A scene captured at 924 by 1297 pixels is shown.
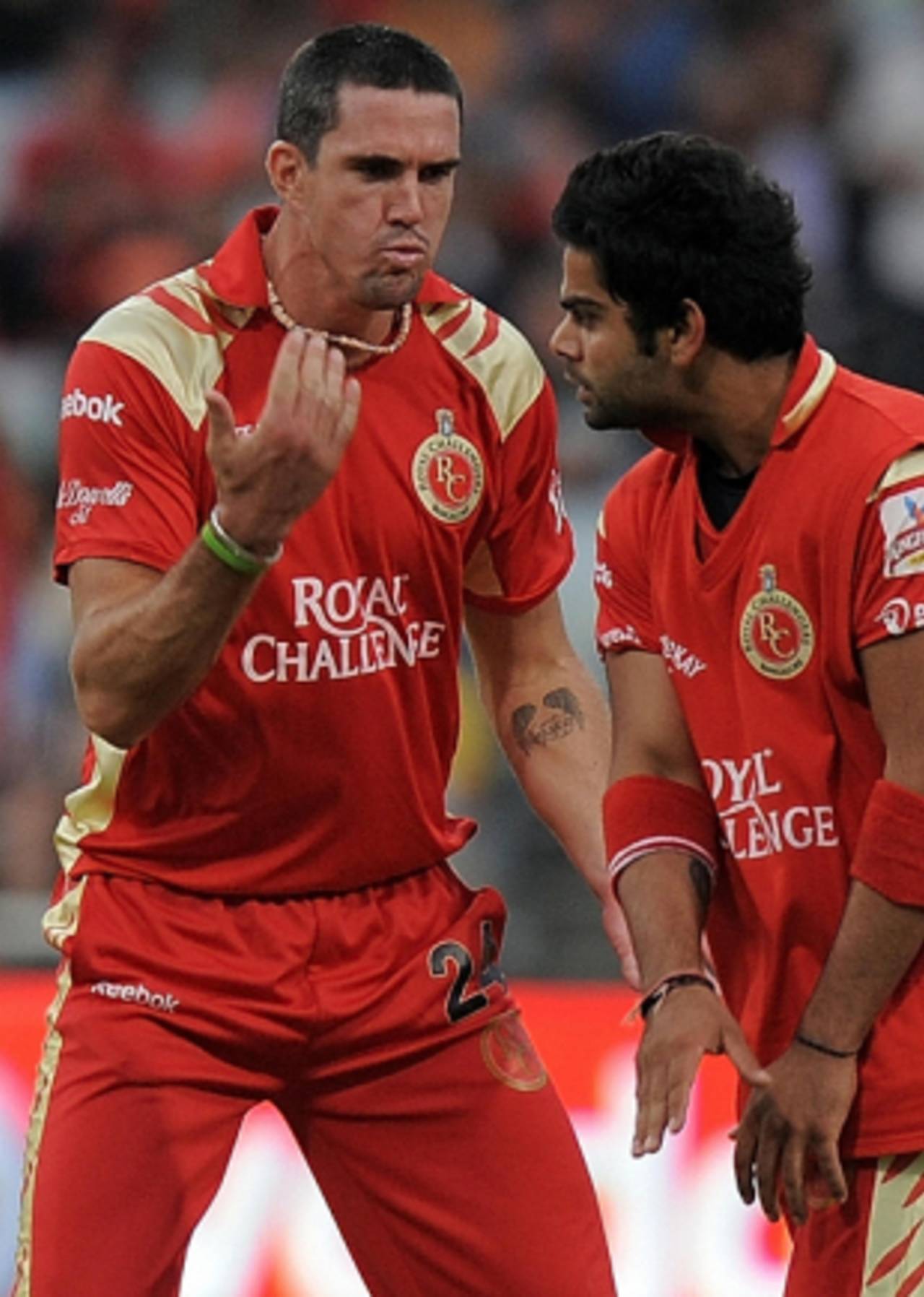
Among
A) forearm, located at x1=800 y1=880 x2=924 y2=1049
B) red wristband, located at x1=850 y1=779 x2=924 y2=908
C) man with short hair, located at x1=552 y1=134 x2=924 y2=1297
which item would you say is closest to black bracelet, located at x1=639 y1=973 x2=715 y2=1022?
man with short hair, located at x1=552 y1=134 x2=924 y2=1297

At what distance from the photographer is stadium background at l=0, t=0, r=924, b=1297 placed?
8.58 m

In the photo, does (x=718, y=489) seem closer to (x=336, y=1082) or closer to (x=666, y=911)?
(x=666, y=911)

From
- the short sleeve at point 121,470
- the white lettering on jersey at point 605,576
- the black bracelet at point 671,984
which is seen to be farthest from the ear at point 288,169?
the black bracelet at point 671,984

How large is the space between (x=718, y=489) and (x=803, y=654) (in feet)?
1.07

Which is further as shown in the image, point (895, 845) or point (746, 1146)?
point (746, 1146)

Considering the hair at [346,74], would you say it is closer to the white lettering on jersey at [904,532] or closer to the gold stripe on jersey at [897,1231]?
the white lettering on jersey at [904,532]

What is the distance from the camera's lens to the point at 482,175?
10.2 m

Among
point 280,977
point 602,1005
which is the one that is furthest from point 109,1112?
point 602,1005

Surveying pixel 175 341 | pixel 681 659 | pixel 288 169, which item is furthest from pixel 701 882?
pixel 288 169

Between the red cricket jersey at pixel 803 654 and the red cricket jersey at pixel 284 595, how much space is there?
2.15ft

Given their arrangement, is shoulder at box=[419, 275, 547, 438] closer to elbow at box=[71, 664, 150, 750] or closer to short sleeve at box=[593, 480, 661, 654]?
short sleeve at box=[593, 480, 661, 654]

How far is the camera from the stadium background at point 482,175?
858 centimetres

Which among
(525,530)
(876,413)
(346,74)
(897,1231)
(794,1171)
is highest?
(346,74)

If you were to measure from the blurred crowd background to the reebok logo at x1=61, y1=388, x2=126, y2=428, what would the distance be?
15.1ft
